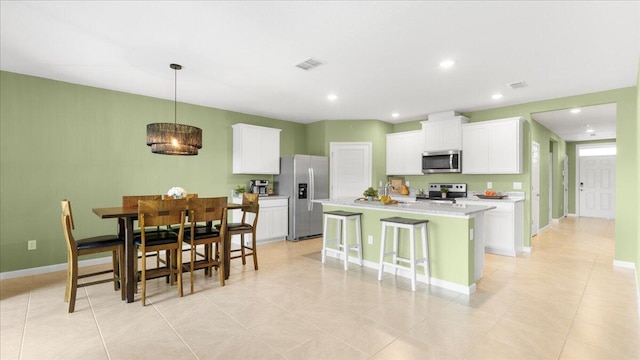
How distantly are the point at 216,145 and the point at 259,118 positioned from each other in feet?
3.79

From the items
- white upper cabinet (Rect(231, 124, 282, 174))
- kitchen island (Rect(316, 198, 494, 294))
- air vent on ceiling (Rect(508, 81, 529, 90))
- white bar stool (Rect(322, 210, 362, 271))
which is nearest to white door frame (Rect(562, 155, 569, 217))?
air vent on ceiling (Rect(508, 81, 529, 90))

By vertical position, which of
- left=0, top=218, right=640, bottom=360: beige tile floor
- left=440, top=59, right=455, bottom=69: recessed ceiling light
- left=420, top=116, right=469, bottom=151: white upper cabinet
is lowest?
left=0, top=218, right=640, bottom=360: beige tile floor

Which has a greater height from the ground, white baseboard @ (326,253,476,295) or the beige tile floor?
white baseboard @ (326,253,476,295)

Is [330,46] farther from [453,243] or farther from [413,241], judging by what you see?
[453,243]

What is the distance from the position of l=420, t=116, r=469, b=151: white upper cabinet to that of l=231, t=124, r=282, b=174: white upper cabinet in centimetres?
297

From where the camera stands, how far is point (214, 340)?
2.34 metres

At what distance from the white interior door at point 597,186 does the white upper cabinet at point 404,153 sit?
6.40 m

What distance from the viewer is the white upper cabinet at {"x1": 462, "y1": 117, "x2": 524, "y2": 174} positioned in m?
5.11

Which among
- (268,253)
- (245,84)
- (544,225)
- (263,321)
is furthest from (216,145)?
(544,225)

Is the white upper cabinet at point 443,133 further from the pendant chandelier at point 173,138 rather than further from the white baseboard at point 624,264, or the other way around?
the pendant chandelier at point 173,138

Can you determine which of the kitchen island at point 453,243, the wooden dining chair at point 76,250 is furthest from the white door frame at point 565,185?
the wooden dining chair at point 76,250

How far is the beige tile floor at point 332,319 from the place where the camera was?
7.23 ft

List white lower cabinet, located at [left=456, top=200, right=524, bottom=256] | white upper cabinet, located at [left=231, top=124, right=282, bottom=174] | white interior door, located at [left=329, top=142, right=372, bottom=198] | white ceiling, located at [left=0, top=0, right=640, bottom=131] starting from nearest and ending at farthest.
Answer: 1. white ceiling, located at [left=0, top=0, right=640, bottom=131]
2. white lower cabinet, located at [left=456, top=200, right=524, bottom=256]
3. white upper cabinet, located at [left=231, top=124, right=282, bottom=174]
4. white interior door, located at [left=329, top=142, right=372, bottom=198]

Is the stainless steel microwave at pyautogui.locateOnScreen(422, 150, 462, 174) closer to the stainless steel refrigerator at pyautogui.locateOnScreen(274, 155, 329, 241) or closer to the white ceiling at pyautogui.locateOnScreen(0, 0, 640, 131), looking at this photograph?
the white ceiling at pyautogui.locateOnScreen(0, 0, 640, 131)
